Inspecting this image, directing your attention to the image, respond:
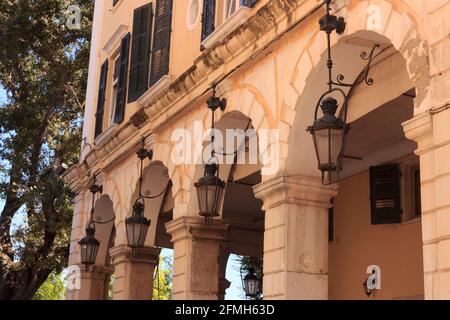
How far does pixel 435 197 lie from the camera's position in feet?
19.6

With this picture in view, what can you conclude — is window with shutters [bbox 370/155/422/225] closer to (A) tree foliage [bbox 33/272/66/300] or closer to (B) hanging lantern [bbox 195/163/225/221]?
(B) hanging lantern [bbox 195/163/225/221]

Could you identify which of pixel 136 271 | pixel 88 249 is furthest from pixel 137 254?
pixel 88 249

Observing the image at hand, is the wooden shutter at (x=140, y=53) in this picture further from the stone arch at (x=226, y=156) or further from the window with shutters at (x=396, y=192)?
the window with shutters at (x=396, y=192)

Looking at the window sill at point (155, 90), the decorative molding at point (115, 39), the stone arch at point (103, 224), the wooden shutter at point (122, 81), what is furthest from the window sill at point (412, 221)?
the decorative molding at point (115, 39)

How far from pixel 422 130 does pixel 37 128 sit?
56.4ft

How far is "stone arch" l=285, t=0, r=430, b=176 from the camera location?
21.4ft

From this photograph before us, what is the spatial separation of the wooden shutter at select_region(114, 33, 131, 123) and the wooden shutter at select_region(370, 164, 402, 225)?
16.9 ft

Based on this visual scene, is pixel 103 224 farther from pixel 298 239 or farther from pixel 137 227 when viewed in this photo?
pixel 298 239

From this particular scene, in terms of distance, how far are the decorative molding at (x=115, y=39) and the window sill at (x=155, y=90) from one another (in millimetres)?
2391

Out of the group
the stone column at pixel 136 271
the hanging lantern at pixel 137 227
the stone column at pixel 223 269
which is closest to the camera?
the hanging lantern at pixel 137 227

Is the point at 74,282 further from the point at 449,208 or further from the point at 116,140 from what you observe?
the point at 449,208

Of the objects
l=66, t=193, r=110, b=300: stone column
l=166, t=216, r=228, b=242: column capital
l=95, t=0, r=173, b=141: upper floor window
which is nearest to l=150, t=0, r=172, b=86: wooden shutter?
l=95, t=0, r=173, b=141: upper floor window

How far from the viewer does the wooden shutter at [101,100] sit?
15609mm
